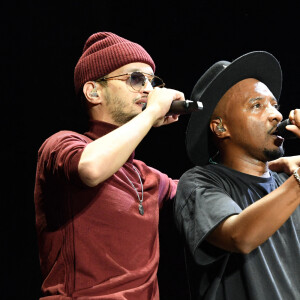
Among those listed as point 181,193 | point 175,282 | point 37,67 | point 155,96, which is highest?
point 155,96

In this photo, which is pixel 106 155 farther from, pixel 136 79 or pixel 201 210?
pixel 136 79

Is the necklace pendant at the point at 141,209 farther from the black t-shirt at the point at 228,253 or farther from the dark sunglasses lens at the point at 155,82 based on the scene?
the dark sunglasses lens at the point at 155,82

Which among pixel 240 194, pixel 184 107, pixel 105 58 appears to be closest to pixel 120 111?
pixel 105 58

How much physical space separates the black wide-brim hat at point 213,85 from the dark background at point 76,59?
0.28m

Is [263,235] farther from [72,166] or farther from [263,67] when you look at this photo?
[263,67]

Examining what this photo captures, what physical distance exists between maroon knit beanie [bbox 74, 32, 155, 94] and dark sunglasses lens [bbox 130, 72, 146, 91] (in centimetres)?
8

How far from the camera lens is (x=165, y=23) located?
9.07 ft

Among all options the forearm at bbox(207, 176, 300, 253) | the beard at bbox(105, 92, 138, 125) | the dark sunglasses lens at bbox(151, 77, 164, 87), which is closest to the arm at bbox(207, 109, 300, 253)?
the forearm at bbox(207, 176, 300, 253)

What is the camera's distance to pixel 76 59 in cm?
255

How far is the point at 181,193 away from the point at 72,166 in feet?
1.62

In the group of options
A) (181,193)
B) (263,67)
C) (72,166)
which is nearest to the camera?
(72,166)

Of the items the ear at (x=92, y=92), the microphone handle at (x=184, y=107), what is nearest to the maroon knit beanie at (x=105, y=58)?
the ear at (x=92, y=92)

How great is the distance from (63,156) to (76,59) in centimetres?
121

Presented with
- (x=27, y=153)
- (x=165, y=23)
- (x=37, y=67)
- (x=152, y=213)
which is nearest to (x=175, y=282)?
(x=152, y=213)
